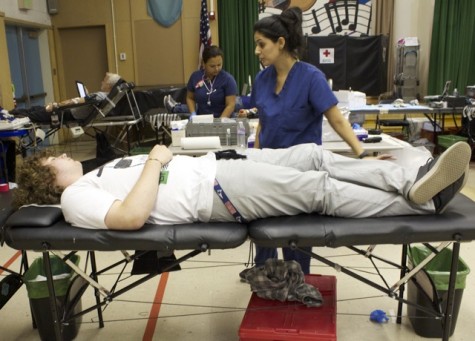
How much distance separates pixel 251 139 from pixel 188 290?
1.01 metres

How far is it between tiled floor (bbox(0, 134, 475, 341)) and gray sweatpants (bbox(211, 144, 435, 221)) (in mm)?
699

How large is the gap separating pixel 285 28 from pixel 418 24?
19.3 feet

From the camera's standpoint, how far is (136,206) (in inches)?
52.5

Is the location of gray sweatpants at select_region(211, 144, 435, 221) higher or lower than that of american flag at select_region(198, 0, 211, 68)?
lower

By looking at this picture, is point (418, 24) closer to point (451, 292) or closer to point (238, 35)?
point (238, 35)

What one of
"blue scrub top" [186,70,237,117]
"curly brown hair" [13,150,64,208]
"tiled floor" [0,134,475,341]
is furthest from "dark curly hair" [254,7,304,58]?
"blue scrub top" [186,70,237,117]

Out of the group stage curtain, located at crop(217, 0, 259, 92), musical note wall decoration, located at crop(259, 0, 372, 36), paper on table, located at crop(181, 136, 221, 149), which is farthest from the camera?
musical note wall decoration, located at crop(259, 0, 372, 36)

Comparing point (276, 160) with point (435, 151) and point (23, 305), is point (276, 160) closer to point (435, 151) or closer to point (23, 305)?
point (23, 305)

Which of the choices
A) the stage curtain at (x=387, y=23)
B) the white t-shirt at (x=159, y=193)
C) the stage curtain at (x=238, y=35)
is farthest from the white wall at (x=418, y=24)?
the white t-shirt at (x=159, y=193)

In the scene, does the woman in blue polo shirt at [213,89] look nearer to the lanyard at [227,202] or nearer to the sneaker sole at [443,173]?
the lanyard at [227,202]

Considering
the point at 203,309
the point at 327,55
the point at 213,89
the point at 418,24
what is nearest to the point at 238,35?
the point at 327,55

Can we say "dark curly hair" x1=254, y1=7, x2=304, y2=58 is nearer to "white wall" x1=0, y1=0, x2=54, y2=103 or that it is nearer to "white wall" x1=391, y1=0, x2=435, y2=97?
"white wall" x1=0, y1=0, x2=54, y2=103

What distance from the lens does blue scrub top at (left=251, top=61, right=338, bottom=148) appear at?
1.93 meters

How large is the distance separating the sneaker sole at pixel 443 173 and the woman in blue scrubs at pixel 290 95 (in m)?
0.55
